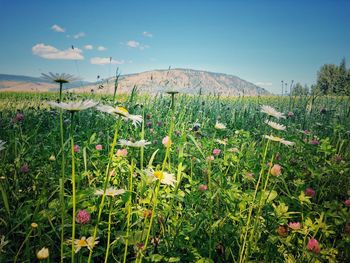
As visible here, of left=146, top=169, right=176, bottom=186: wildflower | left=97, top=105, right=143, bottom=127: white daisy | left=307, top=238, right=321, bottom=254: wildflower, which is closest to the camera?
left=97, top=105, right=143, bottom=127: white daisy

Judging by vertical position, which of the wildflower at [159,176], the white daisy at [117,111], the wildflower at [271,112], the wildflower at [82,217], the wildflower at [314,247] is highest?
the wildflower at [271,112]

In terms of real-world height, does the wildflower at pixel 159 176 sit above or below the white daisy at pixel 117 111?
below


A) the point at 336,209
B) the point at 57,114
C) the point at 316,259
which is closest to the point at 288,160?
the point at 336,209

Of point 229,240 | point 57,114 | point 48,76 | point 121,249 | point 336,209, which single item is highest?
point 48,76

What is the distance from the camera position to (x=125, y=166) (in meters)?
1.82

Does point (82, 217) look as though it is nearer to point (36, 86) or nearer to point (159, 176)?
point (159, 176)

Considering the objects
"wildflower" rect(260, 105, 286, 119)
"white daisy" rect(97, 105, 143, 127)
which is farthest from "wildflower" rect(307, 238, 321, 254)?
"white daisy" rect(97, 105, 143, 127)

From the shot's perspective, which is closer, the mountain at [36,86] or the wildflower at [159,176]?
the wildflower at [159,176]

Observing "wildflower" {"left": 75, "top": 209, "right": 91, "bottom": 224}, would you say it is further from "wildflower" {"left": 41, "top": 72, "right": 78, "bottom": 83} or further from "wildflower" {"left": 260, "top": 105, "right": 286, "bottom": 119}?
"wildflower" {"left": 260, "top": 105, "right": 286, "bottom": 119}

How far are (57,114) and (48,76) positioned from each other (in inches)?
111

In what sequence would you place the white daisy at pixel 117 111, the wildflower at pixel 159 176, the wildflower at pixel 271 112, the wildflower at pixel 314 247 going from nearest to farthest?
the white daisy at pixel 117 111 < the wildflower at pixel 159 176 < the wildflower at pixel 314 247 < the wildflower at pixel 271 112

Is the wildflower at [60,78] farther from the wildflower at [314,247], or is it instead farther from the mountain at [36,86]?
the wildflower at [314,247]

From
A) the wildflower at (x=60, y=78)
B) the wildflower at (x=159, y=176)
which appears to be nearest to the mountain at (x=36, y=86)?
the wildflower at (x=60, y=78)

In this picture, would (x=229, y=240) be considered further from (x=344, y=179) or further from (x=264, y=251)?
(x=344, y=179)
